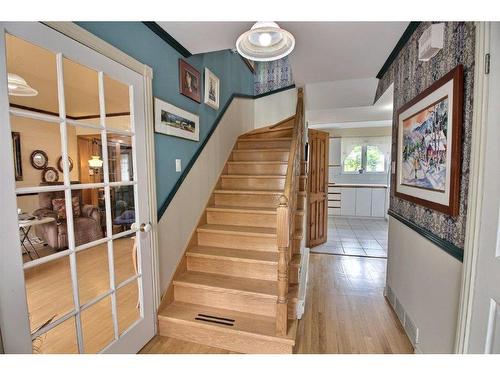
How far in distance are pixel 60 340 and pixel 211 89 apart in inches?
98.0

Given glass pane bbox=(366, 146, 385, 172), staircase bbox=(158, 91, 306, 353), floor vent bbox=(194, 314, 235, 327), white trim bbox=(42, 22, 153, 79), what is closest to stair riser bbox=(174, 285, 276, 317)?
staircase bbox=(158, 91, 306, 353)

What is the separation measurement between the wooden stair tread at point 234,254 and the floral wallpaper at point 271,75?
314 centimetres

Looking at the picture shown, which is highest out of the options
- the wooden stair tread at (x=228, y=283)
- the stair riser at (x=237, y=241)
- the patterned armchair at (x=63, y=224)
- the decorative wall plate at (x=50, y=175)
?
the decorative wall plate at (x=50, y=175)

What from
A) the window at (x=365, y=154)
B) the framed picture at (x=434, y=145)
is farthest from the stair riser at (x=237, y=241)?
the window at (x=365, y=154)

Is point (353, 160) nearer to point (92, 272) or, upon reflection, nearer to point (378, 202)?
point (378, 202)

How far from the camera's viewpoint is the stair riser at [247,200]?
8.74 feet

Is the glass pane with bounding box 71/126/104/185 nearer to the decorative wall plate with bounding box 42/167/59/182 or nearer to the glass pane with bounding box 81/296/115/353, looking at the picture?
the decorative wall plate with bounding box 42/167/59/182

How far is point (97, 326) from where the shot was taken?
4.65 ft

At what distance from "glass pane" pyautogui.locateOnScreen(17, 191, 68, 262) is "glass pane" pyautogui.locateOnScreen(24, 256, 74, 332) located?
0.08 m

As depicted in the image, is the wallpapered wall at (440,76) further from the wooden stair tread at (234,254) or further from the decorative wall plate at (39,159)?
the decorative wall plate at (39,159)

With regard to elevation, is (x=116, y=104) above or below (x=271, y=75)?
below

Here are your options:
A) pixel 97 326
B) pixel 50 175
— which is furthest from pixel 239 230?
pixel 50 175

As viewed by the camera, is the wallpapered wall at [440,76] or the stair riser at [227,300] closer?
the wallpapered wall at [440,76]
